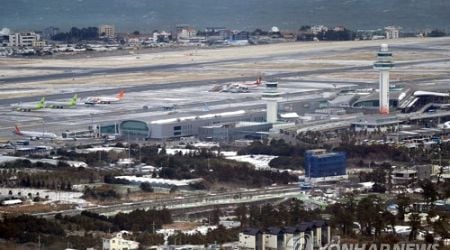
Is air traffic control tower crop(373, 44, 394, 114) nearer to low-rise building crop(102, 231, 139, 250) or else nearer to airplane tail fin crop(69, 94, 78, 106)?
airplane tail fin crop(69, 94, 78, 106)

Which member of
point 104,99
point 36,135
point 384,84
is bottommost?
point 36,135

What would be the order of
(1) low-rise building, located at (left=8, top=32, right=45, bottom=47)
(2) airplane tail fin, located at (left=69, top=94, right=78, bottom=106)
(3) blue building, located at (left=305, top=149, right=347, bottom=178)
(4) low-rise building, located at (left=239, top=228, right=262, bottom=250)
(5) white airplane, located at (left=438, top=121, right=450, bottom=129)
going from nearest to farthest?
(4) low-rise building, located at (left=239, top=228, right=262, bottom=250)
(3) blue building, located at (left=305, top=149, right=347, bottom=178)
(5) white airplane, located at (left=438, top=121, right=450, bottom=129)
(2) airplane tail fin, located at (left=69, top=94, right=78, bottom=106)
(1) low-rise building, located at (left=8, top=32, right=45, bottom=47)

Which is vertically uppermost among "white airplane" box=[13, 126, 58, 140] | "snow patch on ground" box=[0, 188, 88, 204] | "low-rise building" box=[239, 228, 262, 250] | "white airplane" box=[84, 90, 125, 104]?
"low-rise building" box=[239, 228, 262, 250]

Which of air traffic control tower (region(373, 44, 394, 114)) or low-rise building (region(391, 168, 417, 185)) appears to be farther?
air traffic control tower (region(373, 44, 394, 114))

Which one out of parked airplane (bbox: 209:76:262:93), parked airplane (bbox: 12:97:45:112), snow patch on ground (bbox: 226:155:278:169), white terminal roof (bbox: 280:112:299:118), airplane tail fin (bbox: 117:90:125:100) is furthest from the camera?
parked airplane (bbox: 209:76:262:93)

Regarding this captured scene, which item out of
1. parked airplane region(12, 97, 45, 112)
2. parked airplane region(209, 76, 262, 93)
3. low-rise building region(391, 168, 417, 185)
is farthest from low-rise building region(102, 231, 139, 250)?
parked airplane region(209, 76, 262, 93)

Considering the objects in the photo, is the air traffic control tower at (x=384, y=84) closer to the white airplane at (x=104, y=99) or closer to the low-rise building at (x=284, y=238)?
the white airplane at (x=104, y=99)

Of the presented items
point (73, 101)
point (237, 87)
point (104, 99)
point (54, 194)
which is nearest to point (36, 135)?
point (73, 101)

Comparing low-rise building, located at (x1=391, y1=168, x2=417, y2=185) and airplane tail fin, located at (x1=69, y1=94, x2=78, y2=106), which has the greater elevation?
low-rise building, located at (x1=391, y1=168, x2=417, y2=185)

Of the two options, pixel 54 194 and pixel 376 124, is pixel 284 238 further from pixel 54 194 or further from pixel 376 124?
pixel 376 124
